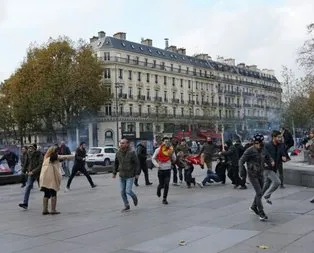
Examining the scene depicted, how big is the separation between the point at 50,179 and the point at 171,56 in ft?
264

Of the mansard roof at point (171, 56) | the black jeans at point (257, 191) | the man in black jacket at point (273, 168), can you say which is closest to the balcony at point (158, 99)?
the mansard roof at point (171, 56)

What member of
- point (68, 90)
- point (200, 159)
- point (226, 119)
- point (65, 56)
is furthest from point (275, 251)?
point (226, 119)

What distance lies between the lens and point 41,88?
2279 inches

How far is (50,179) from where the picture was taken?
10.5 metres

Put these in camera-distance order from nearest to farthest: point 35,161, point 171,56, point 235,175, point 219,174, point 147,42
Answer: point 35,161
point 235,175
point 219,174
point 147,42
point 171,56

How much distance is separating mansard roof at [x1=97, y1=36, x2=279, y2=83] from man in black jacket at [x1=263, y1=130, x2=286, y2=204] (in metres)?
65.5

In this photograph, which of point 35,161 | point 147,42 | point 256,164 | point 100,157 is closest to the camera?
point 256,164

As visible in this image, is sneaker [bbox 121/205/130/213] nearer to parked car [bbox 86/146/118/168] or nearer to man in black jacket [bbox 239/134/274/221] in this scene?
man in black jacket [bbox 239/134/274/221]

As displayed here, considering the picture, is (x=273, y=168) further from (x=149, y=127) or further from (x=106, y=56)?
(x=149, y=127)

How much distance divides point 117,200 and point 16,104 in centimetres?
5127

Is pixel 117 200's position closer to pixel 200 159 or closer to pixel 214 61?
pixel 200 159

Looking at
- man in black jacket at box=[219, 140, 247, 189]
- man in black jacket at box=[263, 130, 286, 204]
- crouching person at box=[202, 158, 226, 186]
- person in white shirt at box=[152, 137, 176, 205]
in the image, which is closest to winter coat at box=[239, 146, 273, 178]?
man in black jacket at box=[263, 130, 286, 204]

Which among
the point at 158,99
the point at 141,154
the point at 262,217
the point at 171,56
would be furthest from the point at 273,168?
the point at 171,56

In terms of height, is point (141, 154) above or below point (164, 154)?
below
